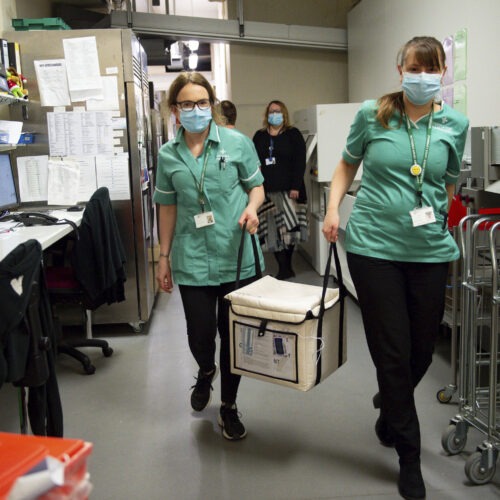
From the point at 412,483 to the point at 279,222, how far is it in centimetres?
321

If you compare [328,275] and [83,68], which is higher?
[83,68]

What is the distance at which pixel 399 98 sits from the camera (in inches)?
73.9

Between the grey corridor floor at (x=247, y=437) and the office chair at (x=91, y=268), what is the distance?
39 centimetres

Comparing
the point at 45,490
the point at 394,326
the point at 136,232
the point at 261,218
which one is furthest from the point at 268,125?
the point at 45,490

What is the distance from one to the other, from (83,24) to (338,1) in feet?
9.17

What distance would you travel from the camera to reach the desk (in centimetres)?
242

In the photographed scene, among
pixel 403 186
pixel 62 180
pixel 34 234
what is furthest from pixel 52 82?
pixel 403 186

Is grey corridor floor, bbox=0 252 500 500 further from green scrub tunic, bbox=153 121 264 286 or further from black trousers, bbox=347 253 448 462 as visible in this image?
green scrub tunic, bbox=153 121 264 286

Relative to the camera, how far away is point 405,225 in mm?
1844

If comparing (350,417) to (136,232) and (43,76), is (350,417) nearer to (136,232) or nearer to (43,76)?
(136,232)

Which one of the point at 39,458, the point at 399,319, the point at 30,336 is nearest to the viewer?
the point at 39,458

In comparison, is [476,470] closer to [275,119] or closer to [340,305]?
[340,305]

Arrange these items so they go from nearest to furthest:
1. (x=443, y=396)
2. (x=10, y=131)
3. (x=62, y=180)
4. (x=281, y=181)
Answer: (x=443, y=396) < (x=10, y=131) < (x=62, y=180) < (x=281, y=181)

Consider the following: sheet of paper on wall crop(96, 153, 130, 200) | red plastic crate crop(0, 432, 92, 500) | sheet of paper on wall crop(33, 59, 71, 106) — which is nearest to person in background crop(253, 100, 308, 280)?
sheet of paper on wall crop(96, 153, 130, 200)
